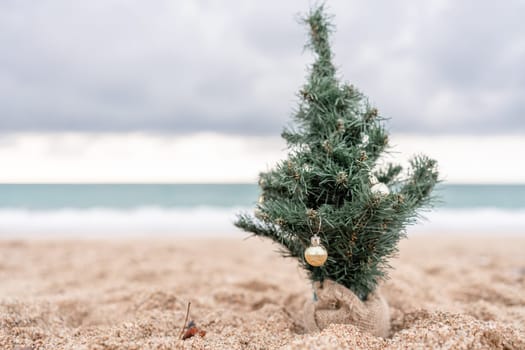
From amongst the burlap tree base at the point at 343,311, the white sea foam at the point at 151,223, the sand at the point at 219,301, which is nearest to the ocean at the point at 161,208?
the white sea foam at the point at 151,223

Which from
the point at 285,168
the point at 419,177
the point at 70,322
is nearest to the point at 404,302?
the point at 419,177

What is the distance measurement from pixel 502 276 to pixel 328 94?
3.98 meters

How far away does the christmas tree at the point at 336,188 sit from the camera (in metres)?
2.24

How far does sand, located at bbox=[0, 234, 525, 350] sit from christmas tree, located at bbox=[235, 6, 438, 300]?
440 millimetres

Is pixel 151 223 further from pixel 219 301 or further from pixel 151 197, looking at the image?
pixel 151 197

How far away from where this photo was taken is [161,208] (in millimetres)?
25609

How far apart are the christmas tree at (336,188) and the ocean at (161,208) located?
10815mm

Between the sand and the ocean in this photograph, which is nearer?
the sand

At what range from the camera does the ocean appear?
1603cm

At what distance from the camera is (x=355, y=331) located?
7.25ft

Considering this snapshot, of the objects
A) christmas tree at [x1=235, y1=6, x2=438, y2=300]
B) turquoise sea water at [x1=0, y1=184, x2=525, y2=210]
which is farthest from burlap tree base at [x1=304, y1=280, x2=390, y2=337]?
turquoise sea water at [x1=0, y1=184, x2=525, y2=210]

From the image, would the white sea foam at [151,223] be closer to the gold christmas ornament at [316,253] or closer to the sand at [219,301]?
the sand at [219,301]

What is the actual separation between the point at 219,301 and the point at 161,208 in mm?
22635

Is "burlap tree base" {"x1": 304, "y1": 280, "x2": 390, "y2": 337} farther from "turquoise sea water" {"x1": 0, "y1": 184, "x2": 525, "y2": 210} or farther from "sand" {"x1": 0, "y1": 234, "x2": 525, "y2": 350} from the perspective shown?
"turquoise sea water" {"x1": 0, "y1": 184, "x2": 525, "y2": 210}
